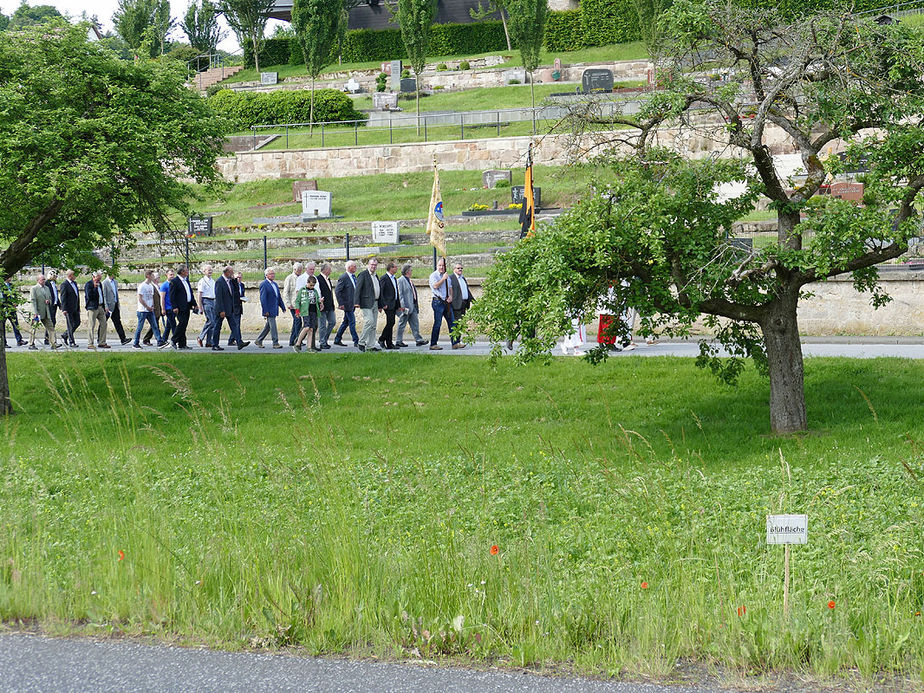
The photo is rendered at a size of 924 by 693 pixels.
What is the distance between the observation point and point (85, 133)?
14539 mm

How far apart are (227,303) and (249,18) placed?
4625 cm

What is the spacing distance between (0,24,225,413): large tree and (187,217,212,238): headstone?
1696 cm

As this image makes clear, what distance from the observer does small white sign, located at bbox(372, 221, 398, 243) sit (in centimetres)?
2780

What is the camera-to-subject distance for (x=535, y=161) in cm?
3688

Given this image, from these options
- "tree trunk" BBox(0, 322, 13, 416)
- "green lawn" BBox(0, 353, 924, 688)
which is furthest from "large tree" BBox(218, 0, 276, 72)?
"green lawn" BBox(0, 353, 924, 688)

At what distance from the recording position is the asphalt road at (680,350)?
16.2 meters

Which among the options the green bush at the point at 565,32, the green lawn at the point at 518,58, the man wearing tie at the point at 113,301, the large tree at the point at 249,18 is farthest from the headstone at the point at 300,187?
the large tree at the point at 249,18

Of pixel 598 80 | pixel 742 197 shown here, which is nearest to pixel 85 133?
pixel 742 197

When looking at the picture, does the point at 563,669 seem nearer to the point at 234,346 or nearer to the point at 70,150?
the point at 70,150

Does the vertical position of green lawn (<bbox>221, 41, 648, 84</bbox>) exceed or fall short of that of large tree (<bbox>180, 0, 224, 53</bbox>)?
it falls short

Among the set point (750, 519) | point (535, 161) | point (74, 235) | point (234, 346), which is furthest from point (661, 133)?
point (750, 519)

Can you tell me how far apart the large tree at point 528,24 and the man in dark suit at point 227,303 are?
2389 centimetres

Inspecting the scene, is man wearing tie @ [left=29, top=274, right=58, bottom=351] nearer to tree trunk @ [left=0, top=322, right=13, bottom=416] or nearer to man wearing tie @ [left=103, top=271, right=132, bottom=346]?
man wearing tie @ [left=103, top=271, right=132, bottom=346]

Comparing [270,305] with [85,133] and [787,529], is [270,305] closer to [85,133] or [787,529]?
[85,133]
